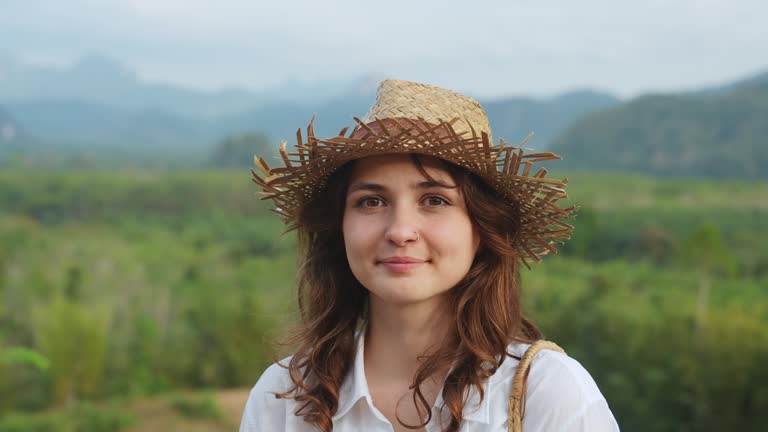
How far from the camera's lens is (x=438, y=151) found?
129cm

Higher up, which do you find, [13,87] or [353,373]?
[13,87]

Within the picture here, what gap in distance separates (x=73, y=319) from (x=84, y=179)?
46101mm

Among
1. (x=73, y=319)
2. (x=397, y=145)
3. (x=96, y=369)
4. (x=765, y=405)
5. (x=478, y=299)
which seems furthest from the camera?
(x=96, y=369)

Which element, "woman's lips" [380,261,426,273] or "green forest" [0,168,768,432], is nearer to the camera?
"woman's lips" [380,261,426,273]

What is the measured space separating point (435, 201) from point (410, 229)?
9cm

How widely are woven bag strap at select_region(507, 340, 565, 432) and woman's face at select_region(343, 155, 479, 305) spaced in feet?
0.59

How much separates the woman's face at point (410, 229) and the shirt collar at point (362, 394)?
6.6 inches

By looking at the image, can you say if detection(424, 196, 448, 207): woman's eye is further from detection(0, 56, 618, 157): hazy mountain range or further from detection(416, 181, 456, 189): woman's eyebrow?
detection(0, 56, 618, 157): hazy mountain range

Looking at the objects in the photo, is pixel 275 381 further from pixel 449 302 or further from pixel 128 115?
pixel 128 115

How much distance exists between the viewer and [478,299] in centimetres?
142

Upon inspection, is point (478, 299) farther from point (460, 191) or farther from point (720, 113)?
point (720, 113)

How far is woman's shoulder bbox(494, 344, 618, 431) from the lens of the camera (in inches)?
47.4

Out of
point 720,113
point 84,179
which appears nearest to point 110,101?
point 84,179

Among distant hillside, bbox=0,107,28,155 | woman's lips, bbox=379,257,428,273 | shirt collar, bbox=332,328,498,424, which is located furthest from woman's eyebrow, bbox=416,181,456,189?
distant hillside, bbox=0,107,28,155
